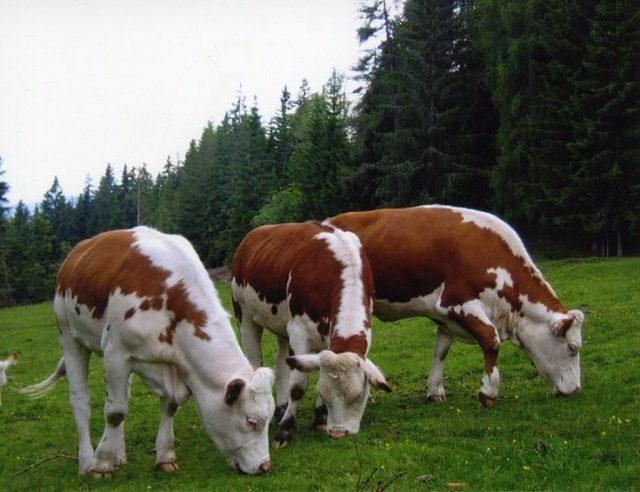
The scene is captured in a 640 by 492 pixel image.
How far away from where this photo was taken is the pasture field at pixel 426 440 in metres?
6.62

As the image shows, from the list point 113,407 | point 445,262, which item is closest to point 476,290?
point 445,262

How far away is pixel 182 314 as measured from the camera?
732 centimetres

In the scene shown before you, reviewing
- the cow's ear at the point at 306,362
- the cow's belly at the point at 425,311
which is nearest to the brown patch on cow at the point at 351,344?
the cow's ear at the point at 306,362

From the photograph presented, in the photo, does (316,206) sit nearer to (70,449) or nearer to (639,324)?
(639,324)

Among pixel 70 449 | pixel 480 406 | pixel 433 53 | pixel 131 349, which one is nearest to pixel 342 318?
pixel 131 349

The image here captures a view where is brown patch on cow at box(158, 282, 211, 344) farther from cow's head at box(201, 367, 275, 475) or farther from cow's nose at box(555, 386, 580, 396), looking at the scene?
cow's nose at box(555, 386, 580, 396)

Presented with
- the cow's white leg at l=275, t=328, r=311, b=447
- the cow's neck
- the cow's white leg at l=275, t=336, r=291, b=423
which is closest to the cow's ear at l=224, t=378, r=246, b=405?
the cow's neck

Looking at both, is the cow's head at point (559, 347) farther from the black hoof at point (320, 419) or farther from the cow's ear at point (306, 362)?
the cow's ear at point (306, 362)

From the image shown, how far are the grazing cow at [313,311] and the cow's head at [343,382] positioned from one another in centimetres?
1

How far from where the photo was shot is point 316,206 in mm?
51750

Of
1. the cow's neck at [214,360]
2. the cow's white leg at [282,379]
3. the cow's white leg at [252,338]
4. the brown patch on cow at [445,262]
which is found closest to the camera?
the cow's neck at [214,360]

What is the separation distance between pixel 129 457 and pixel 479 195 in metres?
39.6

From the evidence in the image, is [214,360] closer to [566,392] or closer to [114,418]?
[114,418]

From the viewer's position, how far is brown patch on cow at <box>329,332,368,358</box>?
307 inches
